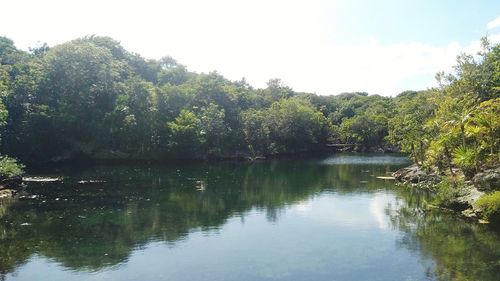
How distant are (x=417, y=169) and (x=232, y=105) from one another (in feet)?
180

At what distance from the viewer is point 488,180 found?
34.9 meters

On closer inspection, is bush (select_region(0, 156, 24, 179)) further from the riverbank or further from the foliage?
the foliage

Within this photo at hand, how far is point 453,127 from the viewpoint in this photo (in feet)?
139

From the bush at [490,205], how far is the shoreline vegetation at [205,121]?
8cm

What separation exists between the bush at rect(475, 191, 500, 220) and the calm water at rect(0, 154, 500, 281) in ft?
4.35

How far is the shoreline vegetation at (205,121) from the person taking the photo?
1622 inches

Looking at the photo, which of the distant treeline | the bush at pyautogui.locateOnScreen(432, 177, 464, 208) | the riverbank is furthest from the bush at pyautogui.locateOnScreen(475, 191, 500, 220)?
the distant treeline

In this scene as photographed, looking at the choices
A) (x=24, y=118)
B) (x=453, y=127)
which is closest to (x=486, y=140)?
(x=453, y=127)

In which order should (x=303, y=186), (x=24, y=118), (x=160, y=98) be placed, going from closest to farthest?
(x=303, y=186), (x=24, y=118), (x=160, y=98)

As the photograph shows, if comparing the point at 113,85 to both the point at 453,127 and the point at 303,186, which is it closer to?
the point at 303,186

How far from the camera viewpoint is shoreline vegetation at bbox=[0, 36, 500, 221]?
135ft

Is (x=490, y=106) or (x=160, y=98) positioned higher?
(x=160, y=98)

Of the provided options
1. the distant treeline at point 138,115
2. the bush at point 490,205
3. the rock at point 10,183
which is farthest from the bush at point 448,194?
the rock at point 10,183

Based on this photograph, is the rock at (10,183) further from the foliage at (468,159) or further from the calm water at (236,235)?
the foliage at (468,159)
